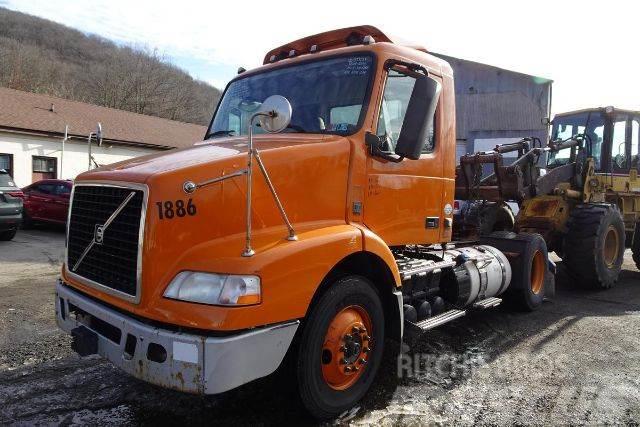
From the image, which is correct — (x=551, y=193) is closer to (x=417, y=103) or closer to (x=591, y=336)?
(x=591, y=336)

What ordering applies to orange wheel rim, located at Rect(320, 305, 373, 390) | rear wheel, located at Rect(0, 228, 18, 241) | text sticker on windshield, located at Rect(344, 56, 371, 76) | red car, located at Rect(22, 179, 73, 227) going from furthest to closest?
1. red car, located at Rect(22, 179, 73, 227)
2. rear wheel, located at Rect(0, 228, 18, 241)
3. text sticker on windshield, located at Rect(344, 56, 371, 76)
4. orange wheel rim, located at Rect(320, 305, 373, 390)

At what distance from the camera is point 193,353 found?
2.79m

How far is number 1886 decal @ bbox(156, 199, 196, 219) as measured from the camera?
118 inches

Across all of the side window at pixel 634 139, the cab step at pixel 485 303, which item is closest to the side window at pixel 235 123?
the cab step at pixel 485 303

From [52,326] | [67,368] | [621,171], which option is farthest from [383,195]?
[621,171]

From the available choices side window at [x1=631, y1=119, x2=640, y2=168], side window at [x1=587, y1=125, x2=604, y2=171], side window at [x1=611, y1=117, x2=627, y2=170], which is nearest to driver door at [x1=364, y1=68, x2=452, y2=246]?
side window at [x1=587, y1=125, x2=604, y2=171]

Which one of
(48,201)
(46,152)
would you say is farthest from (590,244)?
(46,152)

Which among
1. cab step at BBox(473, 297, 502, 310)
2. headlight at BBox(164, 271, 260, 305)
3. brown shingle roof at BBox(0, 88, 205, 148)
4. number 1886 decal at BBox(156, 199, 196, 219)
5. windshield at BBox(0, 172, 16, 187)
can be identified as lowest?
cab step at BBox(473, 297, 502, 310)

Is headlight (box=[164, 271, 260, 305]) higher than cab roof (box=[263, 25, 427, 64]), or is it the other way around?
cab roof (box=[263, 25, 427, 64])

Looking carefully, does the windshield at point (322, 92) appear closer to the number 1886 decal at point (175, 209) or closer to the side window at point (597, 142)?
the number 1886 decal at point (175, 209)

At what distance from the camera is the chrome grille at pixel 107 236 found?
311cm

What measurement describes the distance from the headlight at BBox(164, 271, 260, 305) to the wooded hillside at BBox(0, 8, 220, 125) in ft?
151

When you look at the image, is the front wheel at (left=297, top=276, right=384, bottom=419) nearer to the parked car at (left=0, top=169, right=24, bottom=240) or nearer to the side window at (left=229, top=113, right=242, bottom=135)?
the side window at (left=229, top=113, right=242, bottom=135)

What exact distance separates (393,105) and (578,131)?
6.79 m
